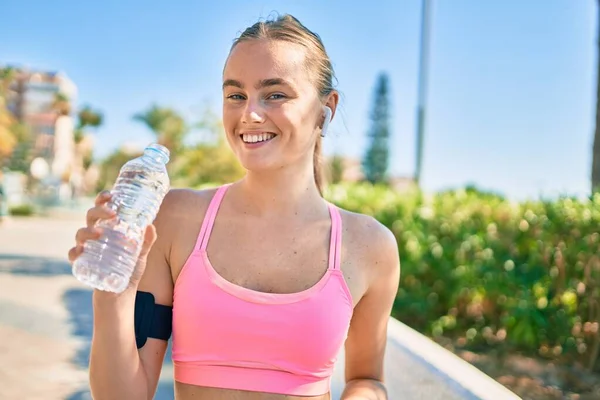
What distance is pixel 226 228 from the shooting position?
1683 millimetres

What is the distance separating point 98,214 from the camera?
3.98 ft

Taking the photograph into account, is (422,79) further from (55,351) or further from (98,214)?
(98,214)

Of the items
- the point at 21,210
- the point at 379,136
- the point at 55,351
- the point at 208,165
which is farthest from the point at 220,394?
the point at 379,136

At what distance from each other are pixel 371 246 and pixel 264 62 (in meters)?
0.56

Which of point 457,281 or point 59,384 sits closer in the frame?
point 59,384

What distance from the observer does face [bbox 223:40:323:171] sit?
158cm

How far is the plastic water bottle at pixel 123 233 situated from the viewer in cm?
130

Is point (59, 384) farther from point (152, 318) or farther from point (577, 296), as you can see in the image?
point (577, 296)

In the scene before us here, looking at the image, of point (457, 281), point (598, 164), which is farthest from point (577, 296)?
point (598, 164)

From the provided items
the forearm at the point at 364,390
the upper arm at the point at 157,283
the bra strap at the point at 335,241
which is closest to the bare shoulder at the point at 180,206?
the upper arm at the point at 157,283

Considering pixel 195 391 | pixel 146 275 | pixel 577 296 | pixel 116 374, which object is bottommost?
pixel 577 296

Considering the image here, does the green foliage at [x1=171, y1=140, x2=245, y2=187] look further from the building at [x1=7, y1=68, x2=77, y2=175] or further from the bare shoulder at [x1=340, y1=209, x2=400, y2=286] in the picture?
the bare shoulder at [x1=340, y1=209, x2=400, y2=286]

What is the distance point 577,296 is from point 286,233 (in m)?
3.61

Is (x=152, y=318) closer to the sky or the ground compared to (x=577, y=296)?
closer to the sky
